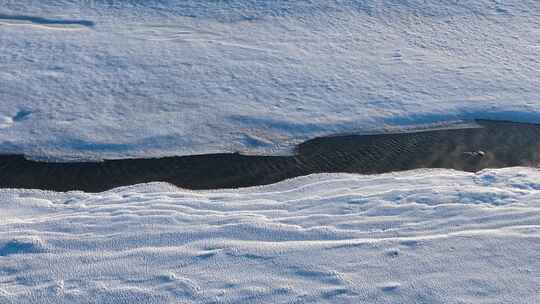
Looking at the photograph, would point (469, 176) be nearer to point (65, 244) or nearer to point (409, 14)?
point (65, 244)

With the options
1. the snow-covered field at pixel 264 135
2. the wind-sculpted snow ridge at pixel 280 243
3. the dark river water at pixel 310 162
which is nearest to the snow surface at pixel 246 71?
the snow-covered field at pixel 264 135

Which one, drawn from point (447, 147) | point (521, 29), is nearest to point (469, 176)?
point (447, 147)

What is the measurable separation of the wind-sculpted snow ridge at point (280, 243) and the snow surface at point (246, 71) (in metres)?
1.11

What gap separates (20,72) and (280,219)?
162 inches

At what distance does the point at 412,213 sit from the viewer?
4.45m

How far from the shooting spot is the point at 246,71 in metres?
7.29

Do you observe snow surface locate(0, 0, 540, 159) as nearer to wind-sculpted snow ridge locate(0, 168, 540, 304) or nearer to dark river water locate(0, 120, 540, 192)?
dark river water locate(0, 120, 540, 192)

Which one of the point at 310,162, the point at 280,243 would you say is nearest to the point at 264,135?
the point at 310,162

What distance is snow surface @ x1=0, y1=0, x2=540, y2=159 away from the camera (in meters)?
6.07

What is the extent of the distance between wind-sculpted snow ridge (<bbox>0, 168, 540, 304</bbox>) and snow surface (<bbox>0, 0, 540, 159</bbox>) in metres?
1.11

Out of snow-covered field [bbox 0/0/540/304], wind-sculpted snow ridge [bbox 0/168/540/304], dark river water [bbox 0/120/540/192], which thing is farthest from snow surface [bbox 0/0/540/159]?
wind-sculpted snow ridge [bbox 0/168/540/304]

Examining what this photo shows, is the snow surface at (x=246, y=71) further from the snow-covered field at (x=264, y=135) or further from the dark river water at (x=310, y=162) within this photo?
the dark river water at (x=310, y=162)

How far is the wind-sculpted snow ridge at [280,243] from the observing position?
3.58 m

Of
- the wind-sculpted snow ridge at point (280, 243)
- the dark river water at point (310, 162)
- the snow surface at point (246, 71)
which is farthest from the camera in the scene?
the snow surface at point (246, 71)
